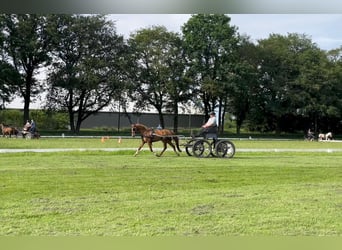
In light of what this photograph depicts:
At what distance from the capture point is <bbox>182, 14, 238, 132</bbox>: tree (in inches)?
975

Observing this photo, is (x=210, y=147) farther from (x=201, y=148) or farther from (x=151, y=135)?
(x=151, y=135)

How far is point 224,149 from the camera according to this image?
1048 cm

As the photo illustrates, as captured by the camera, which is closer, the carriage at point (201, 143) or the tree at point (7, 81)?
the carriage at point (201, 143)

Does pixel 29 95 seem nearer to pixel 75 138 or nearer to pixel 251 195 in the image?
pixel 75 138

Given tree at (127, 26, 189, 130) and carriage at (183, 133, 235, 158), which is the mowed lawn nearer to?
carriage at (183, 133, 235, 158)

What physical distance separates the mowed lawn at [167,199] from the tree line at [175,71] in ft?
30.6

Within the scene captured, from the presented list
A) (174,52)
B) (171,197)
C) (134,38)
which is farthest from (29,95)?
(171,197)

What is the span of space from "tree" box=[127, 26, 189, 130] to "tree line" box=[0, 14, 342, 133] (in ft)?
0.14

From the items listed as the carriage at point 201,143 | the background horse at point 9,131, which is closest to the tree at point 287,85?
the background horse at point 9,131

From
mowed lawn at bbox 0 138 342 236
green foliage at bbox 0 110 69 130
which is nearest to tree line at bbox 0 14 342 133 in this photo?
green foliage at bbox 0 110 69 130

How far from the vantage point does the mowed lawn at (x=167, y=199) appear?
152 inches

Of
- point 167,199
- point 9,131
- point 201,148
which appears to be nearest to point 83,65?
point 9,131

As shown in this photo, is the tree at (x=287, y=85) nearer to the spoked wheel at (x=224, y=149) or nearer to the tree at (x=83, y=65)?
the tree at (x=83, y=65)

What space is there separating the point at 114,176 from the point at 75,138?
10044mm
